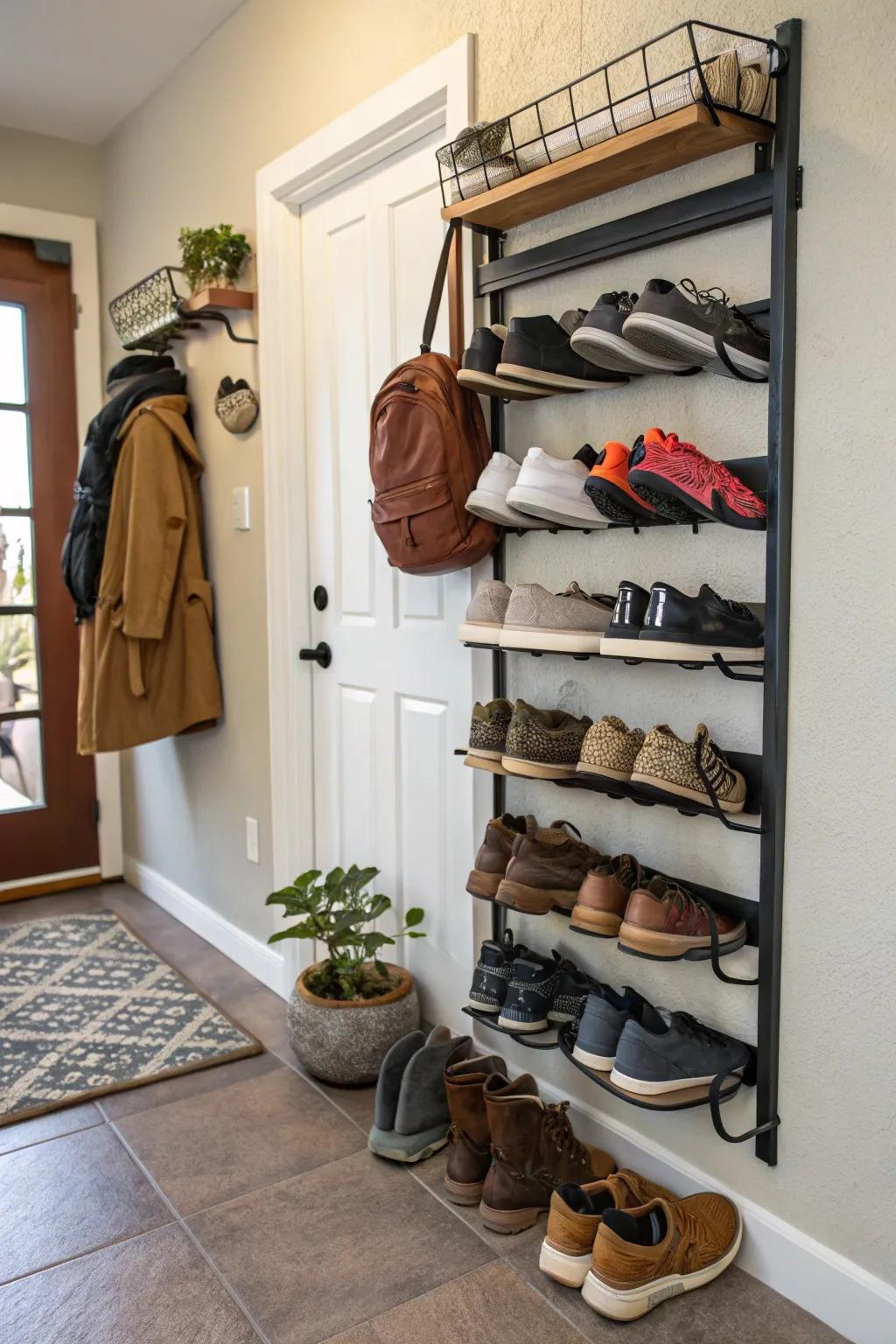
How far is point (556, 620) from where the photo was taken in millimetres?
1781

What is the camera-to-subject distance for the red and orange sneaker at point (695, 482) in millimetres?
1545

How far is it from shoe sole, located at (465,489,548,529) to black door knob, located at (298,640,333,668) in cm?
92

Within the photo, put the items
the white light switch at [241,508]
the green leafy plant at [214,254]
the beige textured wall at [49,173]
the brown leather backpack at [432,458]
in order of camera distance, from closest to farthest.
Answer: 1. the brown leather backpack at [432,458]
2. the green leafy plant at [214,254]
3. the white light switch at [241,508]
4. the beige textured wall at [49,173]

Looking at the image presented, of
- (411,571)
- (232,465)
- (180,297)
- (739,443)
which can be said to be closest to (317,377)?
(232,465)

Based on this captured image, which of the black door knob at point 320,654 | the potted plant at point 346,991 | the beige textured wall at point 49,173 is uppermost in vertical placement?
the beige textured wall at point 49,173

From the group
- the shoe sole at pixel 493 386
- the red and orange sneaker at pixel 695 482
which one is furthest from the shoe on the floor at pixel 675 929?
the shoe sole at pixel 493 386

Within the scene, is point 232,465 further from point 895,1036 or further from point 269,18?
point 895,1036

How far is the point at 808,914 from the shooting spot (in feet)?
5.18

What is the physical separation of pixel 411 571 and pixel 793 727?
0.84 meters

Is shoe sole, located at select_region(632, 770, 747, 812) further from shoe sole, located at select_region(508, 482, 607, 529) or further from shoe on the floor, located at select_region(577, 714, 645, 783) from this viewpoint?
shoe sole, located at select_region(508, 482, 607, 529)

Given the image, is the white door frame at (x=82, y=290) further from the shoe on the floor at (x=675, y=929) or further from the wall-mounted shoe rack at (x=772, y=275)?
the shoe on the floor at (x=675, y=929)

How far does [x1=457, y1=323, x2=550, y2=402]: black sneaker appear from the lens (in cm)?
188

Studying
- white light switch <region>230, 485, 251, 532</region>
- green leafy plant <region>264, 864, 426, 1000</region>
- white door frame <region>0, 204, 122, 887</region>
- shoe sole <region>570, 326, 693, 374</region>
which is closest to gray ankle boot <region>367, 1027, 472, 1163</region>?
green leafy plant <region>264, 864, 426, 1000</region>

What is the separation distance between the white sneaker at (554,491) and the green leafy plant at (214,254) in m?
1.45
